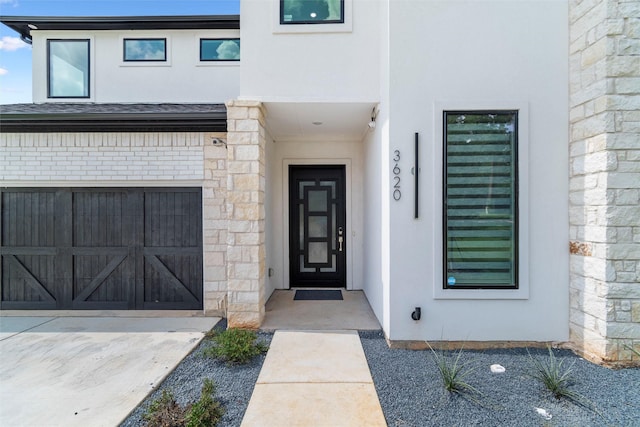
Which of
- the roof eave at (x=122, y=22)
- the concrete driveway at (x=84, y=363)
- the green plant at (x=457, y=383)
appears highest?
the roof eave at (x=122, y=22)

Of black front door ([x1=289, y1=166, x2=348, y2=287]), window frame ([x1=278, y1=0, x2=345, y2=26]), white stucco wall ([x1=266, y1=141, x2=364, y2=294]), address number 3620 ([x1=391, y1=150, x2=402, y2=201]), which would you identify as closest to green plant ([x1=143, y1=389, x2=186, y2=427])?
address number 3620 ([x1=391, y1=150, x2=402, y2=201])

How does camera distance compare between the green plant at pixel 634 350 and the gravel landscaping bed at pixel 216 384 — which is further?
the green plant at pixel 634 350

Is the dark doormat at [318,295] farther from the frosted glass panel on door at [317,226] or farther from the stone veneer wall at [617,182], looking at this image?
the stone veneer wall at [617,182]

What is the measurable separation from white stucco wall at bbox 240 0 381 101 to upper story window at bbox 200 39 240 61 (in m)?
2.42

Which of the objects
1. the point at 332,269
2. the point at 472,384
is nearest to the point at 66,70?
the point at 332,269

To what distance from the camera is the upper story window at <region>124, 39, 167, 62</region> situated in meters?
6.18

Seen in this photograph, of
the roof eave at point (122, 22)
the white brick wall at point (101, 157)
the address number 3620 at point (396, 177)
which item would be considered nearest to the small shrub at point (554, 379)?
the address number 3620 at point (396, 177)

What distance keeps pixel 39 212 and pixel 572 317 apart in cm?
780

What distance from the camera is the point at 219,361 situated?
3172 mm

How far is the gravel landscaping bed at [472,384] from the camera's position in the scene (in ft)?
7.51

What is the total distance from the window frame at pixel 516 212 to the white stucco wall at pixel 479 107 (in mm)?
16

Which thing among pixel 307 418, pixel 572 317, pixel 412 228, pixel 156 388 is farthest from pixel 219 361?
pixel 572 317

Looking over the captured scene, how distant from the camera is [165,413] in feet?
7.34

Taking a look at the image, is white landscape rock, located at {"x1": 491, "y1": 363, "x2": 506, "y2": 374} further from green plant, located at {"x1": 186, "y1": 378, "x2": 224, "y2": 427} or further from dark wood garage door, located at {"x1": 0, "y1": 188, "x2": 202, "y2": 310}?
dark wood garage door, located at {"x1": 0, "y1": 188, "x2": 202, "y2": 310}
